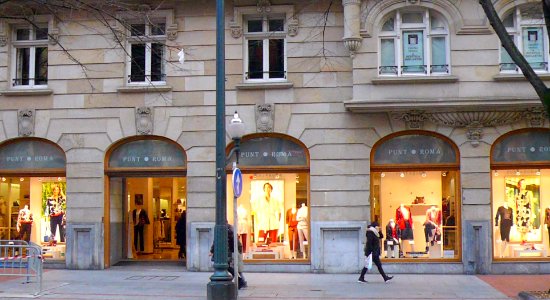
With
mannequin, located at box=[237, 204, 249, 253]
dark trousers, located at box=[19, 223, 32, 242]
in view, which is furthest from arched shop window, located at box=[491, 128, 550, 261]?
dark trousers, located at box=[19, 223, 32, 242]

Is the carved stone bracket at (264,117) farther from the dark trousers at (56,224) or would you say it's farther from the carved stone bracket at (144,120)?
the dark trousers at (56,224)

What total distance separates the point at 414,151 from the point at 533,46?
4.32 meters

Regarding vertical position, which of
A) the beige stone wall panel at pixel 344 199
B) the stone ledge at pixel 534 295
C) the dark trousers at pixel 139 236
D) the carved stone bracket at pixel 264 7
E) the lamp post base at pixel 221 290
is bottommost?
the stone ledge at pixel 534 295

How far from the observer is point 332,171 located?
20.0 metres

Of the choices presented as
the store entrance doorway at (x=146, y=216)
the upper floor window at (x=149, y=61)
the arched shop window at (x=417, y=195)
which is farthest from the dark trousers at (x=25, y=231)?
the arched shop window at (x=417, y=195)

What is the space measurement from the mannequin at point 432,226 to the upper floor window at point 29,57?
11.9 m

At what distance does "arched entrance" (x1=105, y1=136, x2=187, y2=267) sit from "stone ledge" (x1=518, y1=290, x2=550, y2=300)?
9901mm

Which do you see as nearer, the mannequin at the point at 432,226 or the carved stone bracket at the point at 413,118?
the carved stone bracket at the point at 413,118

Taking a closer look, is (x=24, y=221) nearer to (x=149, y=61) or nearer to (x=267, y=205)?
(x=149, y=61)

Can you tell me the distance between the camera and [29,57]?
21.6 meters

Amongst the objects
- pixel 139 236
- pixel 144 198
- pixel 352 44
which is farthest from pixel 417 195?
pixel 139 236

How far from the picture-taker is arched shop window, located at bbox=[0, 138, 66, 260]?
70.5ft

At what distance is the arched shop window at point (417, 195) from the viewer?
65.9 feet

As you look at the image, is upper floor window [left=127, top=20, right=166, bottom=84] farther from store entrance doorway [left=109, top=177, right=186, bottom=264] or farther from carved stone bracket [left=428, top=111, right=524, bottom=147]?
carved stone bracket [left=428, top=111, right=524, bottom=147]
